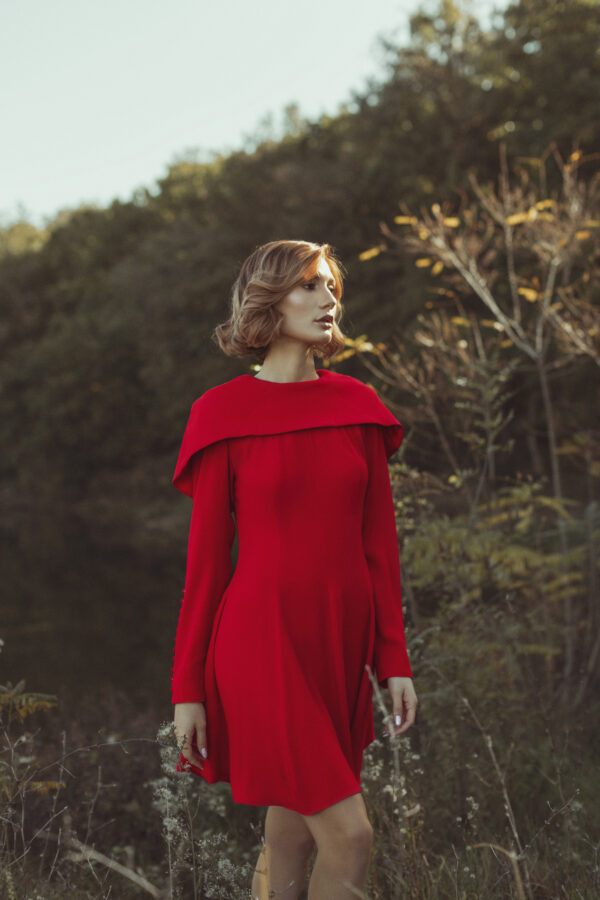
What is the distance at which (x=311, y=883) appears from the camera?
83.5 inches

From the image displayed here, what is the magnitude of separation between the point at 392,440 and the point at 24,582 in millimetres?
13916

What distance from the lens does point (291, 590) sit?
2176 mm

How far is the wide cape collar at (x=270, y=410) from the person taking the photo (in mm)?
2283

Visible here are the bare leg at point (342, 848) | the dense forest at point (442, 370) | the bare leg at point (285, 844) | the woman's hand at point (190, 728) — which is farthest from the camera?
the dense forest at point (442, 370)

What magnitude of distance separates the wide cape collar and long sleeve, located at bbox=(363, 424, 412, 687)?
0.08 metres

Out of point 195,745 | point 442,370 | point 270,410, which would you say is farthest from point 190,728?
point 442,370

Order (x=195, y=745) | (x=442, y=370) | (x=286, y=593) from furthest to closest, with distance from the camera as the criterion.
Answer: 1. (x=442, y=370)
2. (x=195, y=745)
3. (x=286, y=593)

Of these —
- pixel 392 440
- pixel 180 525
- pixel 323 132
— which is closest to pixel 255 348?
pixel 392 440

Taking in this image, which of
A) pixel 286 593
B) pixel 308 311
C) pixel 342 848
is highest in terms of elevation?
pixel 308 311

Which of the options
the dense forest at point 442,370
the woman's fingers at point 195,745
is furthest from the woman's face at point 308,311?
the woman's fingers at point 195,745

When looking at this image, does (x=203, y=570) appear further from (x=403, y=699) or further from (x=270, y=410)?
(x=403, y=699)

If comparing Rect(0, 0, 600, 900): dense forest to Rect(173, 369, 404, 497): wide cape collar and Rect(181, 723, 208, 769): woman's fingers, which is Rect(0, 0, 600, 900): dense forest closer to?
Rect(181, 723, 208, 769): woman's fingers

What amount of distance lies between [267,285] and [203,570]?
773 millimetres

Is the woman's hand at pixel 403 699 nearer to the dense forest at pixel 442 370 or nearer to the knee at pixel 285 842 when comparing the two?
the dense forest at pixel 442 370
